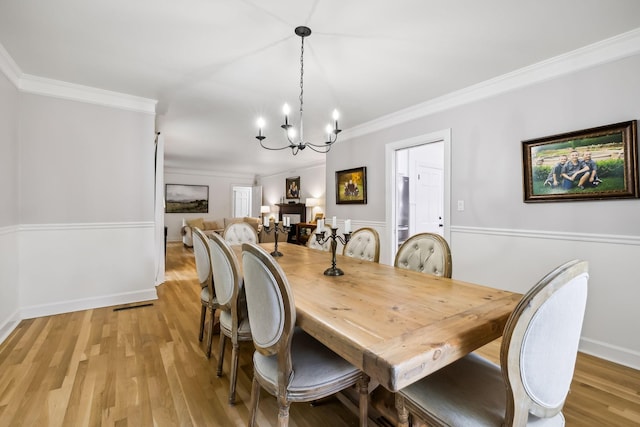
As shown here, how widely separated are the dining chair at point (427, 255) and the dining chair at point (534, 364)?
34.9 inches

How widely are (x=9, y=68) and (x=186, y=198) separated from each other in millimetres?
6855

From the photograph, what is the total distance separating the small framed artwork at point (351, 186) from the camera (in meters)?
4.23

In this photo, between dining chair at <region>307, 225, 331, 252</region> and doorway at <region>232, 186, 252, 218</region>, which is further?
doorway at <region>232, 186, 252, 218</region>

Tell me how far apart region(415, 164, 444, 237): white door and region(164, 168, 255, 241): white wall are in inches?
265

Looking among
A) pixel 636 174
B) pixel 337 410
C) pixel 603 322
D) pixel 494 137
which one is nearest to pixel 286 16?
pixel 494 137

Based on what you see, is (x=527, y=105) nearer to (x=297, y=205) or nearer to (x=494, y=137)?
(x=494, y=137)

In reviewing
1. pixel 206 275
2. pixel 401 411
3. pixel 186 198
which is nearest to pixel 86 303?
pixel 206 275

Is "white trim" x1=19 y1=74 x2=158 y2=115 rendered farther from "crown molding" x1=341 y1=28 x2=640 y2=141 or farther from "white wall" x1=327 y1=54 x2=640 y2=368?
"white wall" x1=327 y1=54 x2=640 y2=368

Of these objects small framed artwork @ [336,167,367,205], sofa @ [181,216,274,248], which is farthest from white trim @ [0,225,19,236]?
sofa @ [181,216,274,248]

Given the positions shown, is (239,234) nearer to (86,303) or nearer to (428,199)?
(86,303)

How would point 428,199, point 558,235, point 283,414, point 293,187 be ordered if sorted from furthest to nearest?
1. point 293,187
2. point 428,199
3. point 558,235
4. point 283,414

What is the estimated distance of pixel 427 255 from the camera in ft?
6.33

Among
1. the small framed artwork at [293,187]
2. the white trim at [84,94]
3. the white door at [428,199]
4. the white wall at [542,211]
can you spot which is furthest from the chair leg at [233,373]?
the small framed artwork at [293,187]

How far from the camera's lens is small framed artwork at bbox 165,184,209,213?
29.1 ft
